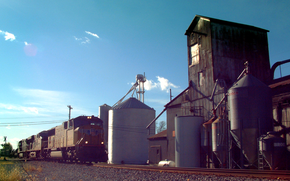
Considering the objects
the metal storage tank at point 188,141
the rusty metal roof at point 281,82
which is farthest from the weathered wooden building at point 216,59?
the rusty metal roof at point 281,82

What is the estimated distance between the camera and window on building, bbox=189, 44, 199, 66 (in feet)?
82.8

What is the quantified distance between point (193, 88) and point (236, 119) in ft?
29.3

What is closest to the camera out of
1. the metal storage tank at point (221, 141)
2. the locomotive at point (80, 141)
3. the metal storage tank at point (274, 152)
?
the metal storage tank at point (274, 152)

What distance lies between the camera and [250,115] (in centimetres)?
1612

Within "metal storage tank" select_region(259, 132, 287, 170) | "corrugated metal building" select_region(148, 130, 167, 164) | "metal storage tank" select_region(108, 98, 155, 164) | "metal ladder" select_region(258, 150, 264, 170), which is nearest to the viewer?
"metal storage tank" select_region(259, 132, 287, 170)

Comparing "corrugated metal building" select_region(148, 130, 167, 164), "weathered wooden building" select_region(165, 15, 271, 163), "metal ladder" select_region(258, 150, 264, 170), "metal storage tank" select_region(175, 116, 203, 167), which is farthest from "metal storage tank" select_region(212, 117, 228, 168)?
"corrugated metal building" select_region(148, 130, 167, 164)

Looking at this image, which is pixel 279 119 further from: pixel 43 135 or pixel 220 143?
pixel 43 135

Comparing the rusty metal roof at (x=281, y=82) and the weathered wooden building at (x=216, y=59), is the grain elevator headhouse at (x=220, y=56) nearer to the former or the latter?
the weathered wooden building at (x=216, y=59)

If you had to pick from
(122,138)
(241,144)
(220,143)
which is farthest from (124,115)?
(241,144)

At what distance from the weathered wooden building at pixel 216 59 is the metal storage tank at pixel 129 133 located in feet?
25.3

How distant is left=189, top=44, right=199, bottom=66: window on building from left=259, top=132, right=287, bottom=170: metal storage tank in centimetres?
1239

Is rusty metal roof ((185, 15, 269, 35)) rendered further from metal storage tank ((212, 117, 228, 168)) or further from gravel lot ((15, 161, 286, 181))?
gravel lot ((15, 161, 286, 181))

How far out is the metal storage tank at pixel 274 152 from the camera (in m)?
14.0

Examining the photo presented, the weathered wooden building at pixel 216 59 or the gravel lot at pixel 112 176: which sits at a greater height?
the weathered wooden building at pixel 216 59
